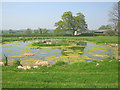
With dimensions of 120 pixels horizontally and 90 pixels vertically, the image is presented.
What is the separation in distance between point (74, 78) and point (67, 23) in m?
11.8

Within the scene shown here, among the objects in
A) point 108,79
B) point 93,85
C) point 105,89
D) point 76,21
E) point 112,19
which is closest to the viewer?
point 105,89

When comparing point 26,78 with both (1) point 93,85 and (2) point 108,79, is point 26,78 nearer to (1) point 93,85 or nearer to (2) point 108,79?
(1) point 93,85

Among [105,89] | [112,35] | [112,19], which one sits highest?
[112,19]

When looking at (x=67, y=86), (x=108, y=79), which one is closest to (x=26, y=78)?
(x=67, y=86)

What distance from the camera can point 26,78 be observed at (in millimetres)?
3967

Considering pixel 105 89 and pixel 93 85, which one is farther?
pixel 93 85

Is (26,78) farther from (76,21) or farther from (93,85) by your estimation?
(76,21)

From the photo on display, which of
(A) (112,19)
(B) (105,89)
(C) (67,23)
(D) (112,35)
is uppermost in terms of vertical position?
(A) (112,19)

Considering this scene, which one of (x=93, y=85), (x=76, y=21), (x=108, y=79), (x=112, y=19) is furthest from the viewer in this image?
(x=112, y=19)

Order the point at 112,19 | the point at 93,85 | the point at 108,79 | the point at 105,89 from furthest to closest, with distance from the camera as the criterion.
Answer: the point at 112,19 → the point at 108,79 → the point at 93,85 → the point at 105,89

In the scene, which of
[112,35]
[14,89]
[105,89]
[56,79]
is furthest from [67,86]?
[112,35]

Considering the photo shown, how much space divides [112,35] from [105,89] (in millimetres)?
20494

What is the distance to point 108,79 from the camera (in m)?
3.81

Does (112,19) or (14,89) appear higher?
(112,19)
